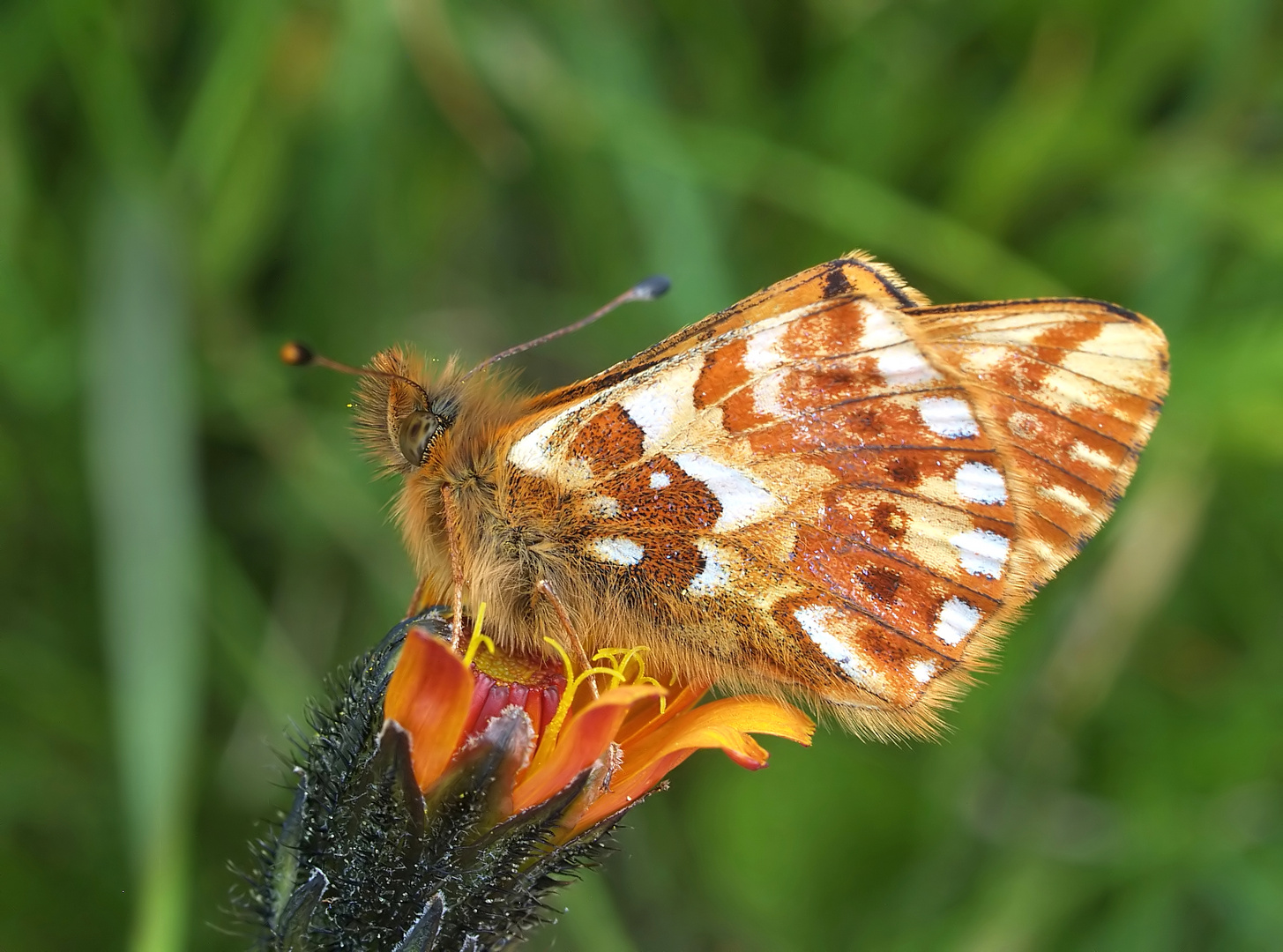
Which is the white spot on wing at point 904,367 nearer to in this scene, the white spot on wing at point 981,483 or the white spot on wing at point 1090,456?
the white spot on wing at point 981,483

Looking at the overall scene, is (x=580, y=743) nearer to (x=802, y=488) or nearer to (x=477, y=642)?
(x=477, y=642)

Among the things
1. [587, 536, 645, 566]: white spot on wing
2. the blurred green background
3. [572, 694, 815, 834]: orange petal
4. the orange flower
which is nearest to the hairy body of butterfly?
[587, 536, 645, 566]: white spot on wing

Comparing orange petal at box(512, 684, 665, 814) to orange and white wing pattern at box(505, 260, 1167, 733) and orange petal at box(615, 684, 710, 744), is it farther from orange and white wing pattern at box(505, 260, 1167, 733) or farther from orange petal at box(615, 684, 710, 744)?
orange and white wing pattern at box(505, 260, 1167, 733)

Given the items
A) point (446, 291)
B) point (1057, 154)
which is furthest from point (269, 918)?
point (1057, 154)

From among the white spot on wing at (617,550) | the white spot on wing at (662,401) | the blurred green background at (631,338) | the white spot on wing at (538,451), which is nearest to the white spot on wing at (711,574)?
the white spot on wing at (617,550)

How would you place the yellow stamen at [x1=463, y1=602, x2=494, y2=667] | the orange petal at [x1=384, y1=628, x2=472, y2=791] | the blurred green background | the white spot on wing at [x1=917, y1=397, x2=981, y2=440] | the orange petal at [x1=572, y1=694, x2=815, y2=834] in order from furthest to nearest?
the blurred green background, the white spot on wing at [x1=917, y1=397, x2=981, y2=440], the yellow stamen at [x1=463, y1=602, x2=494, y2=667], the orange petal at [x1=572, y1=694, x2=815, y2=834], the orange petal at [x1=384, y1=628, x2=472, y2=791]

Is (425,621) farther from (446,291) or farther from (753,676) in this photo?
(446,291)

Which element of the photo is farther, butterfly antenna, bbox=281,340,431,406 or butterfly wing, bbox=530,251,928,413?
butterfly wing, bbox=530,251,928,413
